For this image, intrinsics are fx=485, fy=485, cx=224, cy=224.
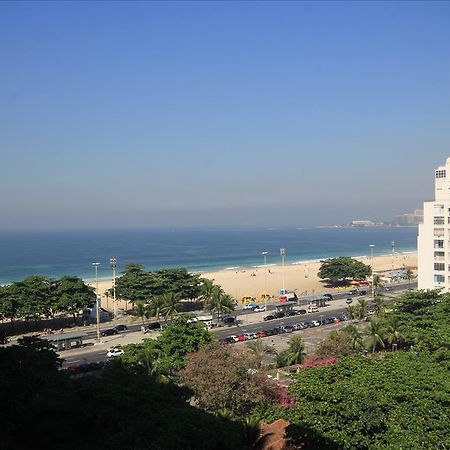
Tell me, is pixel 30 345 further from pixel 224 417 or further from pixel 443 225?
pixel 443 225

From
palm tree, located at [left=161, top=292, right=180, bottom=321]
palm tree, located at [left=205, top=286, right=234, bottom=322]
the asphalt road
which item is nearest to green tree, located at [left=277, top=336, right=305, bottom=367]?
the asphalt road

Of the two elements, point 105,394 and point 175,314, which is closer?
point 105,394

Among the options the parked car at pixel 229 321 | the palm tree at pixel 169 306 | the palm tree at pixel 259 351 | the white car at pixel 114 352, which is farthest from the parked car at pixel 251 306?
the white car at pixel 114 352

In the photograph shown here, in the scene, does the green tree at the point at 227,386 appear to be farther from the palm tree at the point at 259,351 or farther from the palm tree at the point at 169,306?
the palm tree at the point at 169,306

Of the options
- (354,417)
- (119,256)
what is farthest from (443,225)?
(119,256)

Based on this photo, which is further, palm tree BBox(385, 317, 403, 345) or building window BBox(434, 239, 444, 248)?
building window BBox(434, 239, 444, 248)

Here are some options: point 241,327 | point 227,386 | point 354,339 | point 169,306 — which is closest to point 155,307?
point 169,306

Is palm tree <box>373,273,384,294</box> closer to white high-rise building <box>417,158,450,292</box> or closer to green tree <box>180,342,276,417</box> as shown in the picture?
white high-rise building <box>417,158,450,292</box>
